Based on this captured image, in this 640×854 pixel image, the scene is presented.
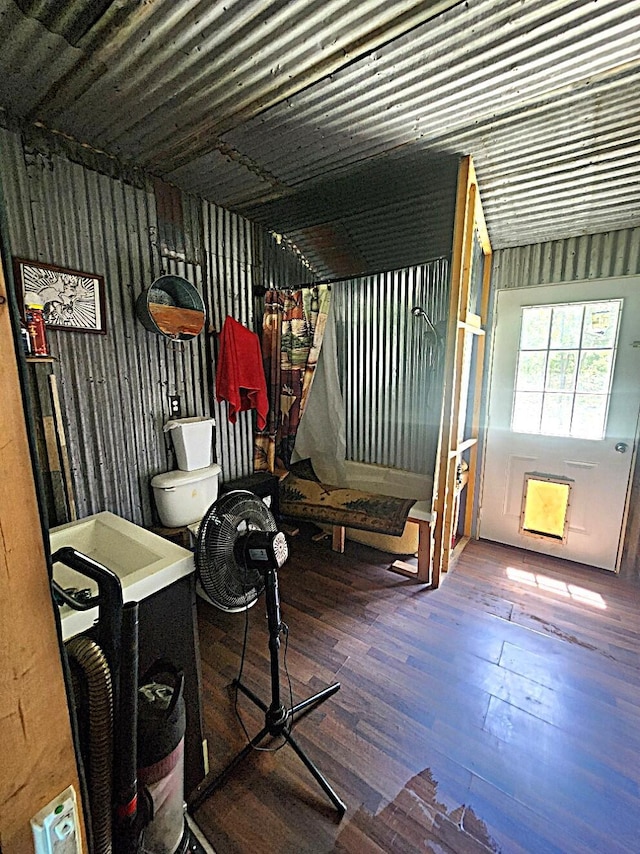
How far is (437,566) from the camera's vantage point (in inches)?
97.4

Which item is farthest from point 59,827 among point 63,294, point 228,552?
point 63,294

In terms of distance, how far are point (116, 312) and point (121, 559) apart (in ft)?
4.63

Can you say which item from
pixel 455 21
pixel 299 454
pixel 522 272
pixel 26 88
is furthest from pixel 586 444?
pixel 26 88

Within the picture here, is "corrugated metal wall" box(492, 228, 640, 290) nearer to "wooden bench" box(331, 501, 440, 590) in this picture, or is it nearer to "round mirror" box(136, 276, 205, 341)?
"wooden bench" box(331, 501, 440, 590)

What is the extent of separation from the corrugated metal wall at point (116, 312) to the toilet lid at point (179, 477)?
0.09m

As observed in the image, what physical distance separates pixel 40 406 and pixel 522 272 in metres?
3.29

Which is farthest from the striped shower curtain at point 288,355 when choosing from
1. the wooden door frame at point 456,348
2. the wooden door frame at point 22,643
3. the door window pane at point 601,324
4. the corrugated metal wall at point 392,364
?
the wooden door frame at point 22,643

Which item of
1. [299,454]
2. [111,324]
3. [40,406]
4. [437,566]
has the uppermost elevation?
[111,324]

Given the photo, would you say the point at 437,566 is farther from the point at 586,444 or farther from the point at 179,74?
the point at 179,74

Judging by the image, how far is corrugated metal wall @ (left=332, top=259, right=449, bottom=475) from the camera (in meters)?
2.85

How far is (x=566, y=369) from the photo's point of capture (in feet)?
8.84

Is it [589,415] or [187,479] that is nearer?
[187,479]

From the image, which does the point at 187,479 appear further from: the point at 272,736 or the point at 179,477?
the point at 272,736

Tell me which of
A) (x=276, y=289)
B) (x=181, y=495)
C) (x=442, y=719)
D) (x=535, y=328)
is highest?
(x=276, y=289)
